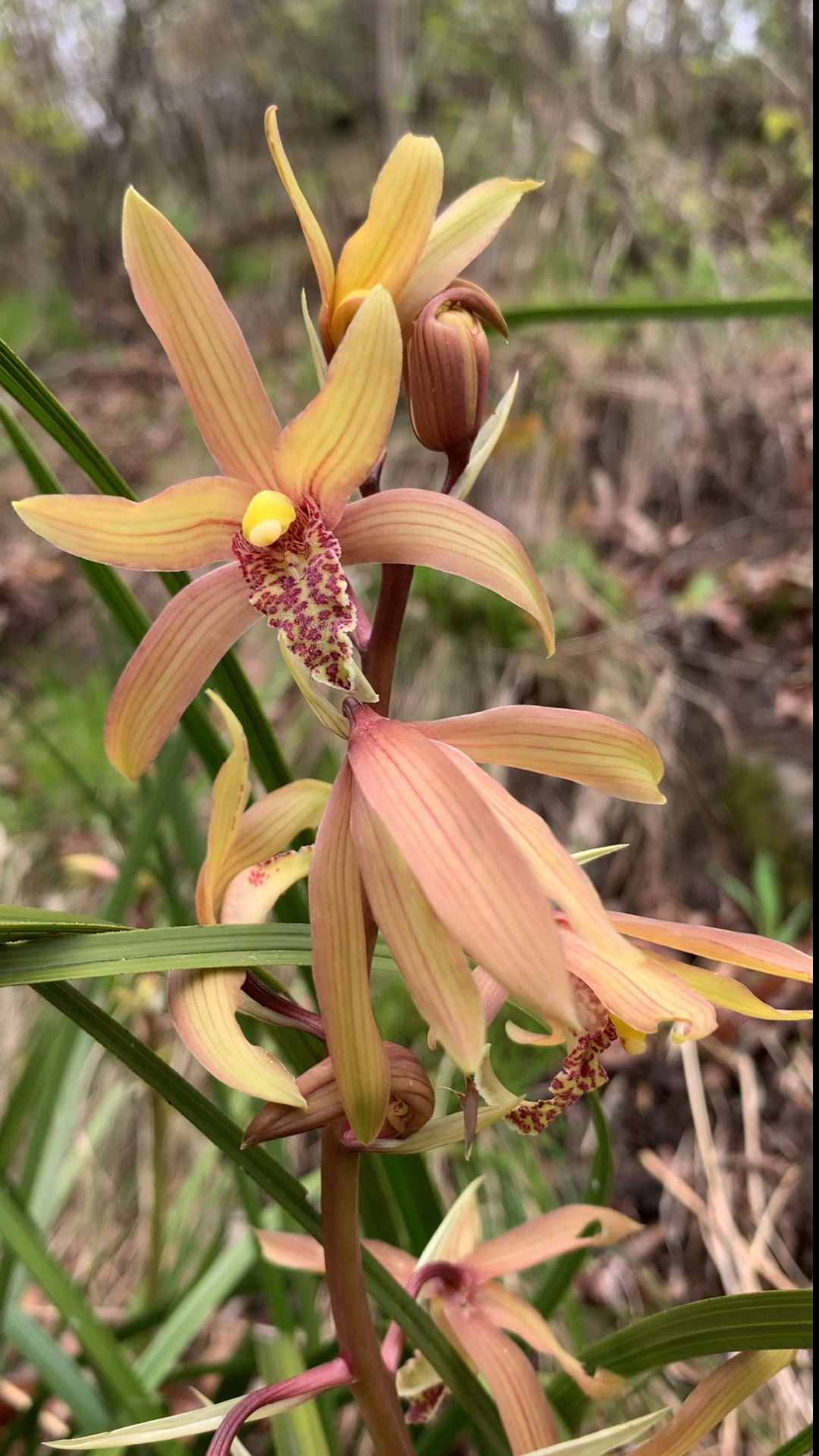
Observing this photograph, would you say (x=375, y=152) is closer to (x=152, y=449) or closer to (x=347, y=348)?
(x=152, y=449)

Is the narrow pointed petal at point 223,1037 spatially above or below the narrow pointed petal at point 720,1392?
above

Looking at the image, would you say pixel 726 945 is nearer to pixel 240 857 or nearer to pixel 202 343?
pixel 240 857

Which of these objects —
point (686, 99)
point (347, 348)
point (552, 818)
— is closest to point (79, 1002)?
point (347, 348)

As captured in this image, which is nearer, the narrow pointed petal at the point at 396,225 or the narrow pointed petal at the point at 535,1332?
the narrow pointed petal at the point at 396,225

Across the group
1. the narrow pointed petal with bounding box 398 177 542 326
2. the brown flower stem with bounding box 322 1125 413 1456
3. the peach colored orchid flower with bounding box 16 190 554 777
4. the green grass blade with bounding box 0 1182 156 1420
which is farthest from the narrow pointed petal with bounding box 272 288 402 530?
the green grass blade with bounding box 0 1182 156 1420

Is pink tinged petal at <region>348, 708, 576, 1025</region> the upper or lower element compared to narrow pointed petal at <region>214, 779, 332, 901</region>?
lower

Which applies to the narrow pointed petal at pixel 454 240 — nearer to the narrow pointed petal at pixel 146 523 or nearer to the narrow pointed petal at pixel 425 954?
the narrow pointed petal at pixel 146 523

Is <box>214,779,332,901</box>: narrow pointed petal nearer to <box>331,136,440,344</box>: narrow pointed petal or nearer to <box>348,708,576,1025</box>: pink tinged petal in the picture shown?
<box>348,708,576,1025</box>: pink tinged petal

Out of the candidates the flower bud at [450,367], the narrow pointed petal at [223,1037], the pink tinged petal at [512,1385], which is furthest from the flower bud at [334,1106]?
the flower bud at [450,367]

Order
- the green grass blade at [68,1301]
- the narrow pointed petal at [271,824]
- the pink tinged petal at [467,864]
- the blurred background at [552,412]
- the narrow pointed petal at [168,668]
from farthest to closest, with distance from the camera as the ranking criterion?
the blurred background at [552,412] → the green grass blade at [68,1301] → the narrow pointed petal at [271,824] → the narrow pointed petal at [168,668] → the pink tinged petal at [467,864]
